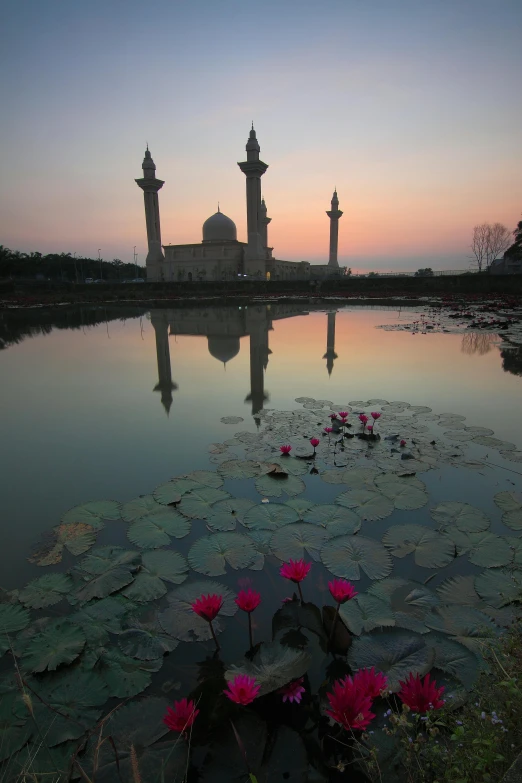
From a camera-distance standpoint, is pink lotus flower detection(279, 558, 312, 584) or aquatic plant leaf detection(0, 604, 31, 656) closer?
pink lotus flower detection(279, 558, 312, 584)

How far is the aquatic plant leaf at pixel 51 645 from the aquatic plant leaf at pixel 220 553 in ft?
2.41

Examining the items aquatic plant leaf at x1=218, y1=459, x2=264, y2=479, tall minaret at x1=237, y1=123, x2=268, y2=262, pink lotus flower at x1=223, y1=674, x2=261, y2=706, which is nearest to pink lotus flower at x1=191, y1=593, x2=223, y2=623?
pink lotus flower at x1=223, y1=674, x2=261, y2=706

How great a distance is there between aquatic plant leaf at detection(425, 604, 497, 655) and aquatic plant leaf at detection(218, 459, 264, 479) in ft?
6.00

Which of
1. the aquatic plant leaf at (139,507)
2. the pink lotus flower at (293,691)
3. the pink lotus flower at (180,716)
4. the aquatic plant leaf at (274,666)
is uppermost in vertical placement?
the pink lotus flower at (180,716)

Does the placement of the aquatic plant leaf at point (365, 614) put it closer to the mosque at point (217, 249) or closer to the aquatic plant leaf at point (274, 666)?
the aquatic plant leaf at point (274, 666)

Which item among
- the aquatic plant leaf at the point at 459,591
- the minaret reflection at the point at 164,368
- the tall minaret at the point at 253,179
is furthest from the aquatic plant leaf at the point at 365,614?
the tall minaret at the point at 253,179

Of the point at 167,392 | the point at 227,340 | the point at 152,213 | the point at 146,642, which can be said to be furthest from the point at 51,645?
the point at 152,213

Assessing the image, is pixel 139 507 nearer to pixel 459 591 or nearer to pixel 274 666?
pixel 274 666

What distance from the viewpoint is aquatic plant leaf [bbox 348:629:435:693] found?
64.2 inches

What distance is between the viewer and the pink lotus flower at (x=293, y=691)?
60.1 inches

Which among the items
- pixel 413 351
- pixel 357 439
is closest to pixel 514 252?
pixel 413 351

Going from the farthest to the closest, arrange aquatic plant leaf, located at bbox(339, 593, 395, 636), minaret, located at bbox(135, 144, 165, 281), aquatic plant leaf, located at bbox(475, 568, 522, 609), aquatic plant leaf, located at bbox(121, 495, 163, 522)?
minaret, located at bbox(135, 144, 165, 281) → aquatic plant leaf, located at bbox(121, 495, 163, 522) → aquatic plant leaf, located at bbox(475, 568, 522, 609) → aquatic plant leaf, located at bbox(339, 593, 395, 636)

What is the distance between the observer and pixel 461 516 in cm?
282

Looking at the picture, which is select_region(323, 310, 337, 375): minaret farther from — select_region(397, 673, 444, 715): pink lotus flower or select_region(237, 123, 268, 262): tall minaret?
select_region(237, 123, 268, 262): tall minaret
